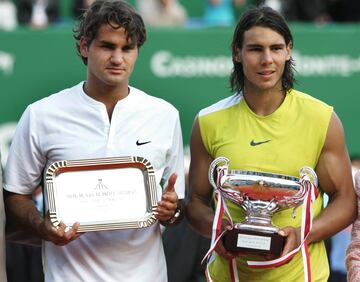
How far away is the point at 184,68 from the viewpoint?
10.5 m

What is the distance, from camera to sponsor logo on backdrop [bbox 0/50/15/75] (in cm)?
1020

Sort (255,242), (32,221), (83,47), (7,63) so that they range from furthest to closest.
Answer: (7,63)
(83,47)
(32,221)
(255,242)

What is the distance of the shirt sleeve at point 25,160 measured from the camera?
4.96 meters

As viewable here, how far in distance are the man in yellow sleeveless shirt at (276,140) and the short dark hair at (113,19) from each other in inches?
17.7

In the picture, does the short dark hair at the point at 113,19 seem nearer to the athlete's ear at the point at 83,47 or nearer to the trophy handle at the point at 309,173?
the athlete's ear at the point at 83,47

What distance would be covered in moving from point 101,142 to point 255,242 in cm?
81

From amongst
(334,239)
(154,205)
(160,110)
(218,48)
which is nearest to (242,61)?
(160,110)

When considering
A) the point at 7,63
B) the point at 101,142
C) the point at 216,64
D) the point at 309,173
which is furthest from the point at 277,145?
the point at 7,63

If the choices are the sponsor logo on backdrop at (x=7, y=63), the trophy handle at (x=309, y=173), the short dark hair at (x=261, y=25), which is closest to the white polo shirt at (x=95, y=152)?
the short dark hair at (x=261, y=25)

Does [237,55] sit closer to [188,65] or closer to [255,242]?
[255,242]

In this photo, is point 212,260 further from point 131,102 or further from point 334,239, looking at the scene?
point 334,239

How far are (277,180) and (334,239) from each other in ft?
11.5

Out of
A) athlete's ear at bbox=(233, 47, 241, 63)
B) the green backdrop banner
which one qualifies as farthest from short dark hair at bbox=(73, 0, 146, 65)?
the green backdrop banner

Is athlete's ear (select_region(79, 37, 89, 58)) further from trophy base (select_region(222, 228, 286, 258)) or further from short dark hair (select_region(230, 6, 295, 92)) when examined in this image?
trophy base (select_region(222, 228, 286, 258))
